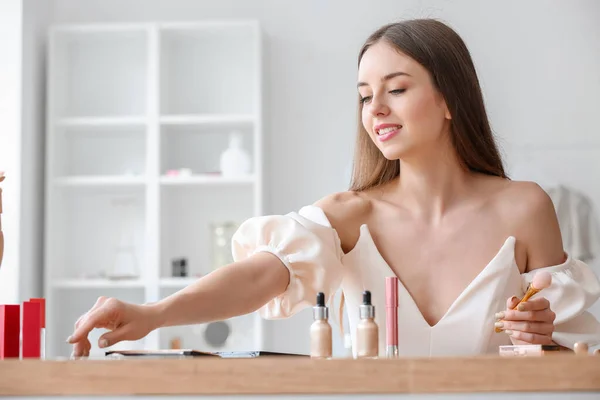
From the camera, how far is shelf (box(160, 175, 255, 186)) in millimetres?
4156

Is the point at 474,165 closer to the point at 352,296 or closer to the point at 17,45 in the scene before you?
the point at 352,296

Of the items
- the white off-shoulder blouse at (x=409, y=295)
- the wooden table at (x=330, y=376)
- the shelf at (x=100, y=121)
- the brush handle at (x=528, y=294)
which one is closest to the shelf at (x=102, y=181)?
the shelf at (x=100, y=121)

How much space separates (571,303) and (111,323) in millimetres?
907

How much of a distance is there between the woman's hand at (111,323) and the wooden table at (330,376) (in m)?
0.18

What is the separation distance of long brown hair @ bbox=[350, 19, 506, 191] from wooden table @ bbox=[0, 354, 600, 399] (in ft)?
2.88

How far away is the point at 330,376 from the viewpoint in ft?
3.34

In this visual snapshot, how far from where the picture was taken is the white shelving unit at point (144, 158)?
13.8ft

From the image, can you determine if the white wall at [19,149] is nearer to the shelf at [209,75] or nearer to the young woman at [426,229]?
the shelf at [209,75]

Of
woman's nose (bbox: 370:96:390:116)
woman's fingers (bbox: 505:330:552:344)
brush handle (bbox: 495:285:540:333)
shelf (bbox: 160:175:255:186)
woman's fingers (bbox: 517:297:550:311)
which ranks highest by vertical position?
shelf (bbox: 160:175:255:186)

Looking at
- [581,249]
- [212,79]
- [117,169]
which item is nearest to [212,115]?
[212,79]

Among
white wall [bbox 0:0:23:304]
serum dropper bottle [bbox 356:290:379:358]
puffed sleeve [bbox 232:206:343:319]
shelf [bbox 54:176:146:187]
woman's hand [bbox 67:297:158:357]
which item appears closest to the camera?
woman's hand [bbox 67:297:158:357]

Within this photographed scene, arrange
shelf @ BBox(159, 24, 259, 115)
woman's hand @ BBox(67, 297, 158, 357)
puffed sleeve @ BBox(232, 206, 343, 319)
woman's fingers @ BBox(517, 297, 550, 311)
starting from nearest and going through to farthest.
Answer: woman's hand @ BBox(67, 297, 158, 357)
woman's fingers @ BBox(517, 297, 550, 311)
puffed sleeve @ BBox(232, 206, 343, 319)
shelf @ BBox(159, 24, 259, 115)

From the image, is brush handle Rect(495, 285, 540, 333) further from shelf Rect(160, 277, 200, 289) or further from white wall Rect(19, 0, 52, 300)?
white wall Rect(19, 0, 52, 300)

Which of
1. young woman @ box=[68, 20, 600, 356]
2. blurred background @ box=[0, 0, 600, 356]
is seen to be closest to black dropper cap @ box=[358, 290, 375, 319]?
young woman @ box=[68, 20, 600, 356]
